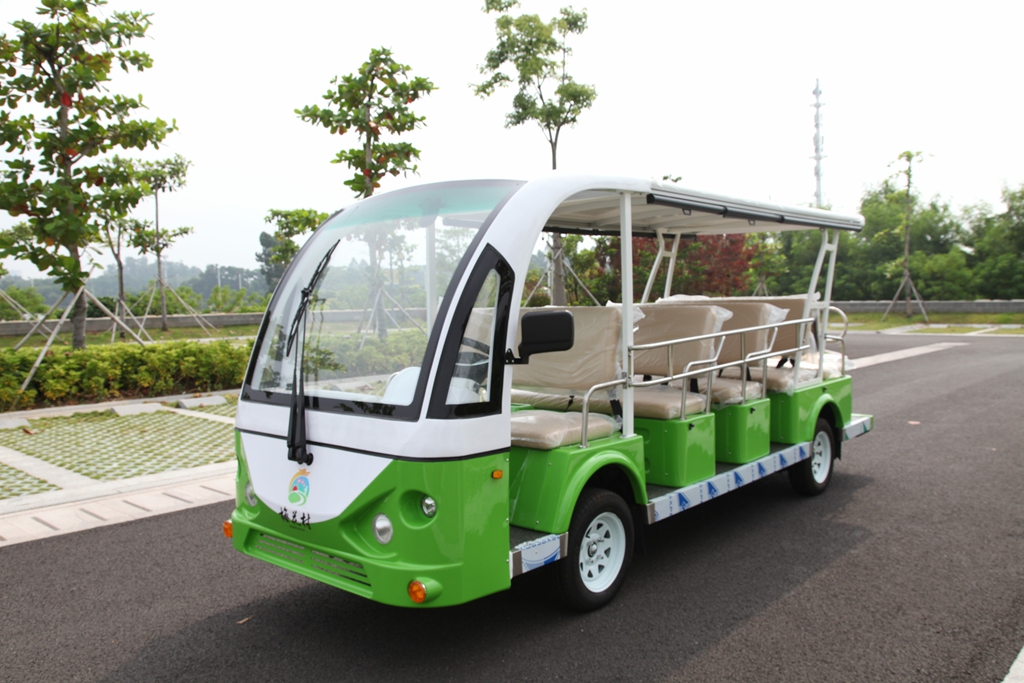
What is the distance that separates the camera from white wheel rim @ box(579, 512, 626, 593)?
3.89m

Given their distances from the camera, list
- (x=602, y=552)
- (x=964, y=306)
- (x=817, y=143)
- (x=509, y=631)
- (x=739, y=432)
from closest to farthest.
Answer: (x=509, y=631)
(x=602, y=552)
(x=739, y=432)
(x=964, y=306)
(x=817, y=143)

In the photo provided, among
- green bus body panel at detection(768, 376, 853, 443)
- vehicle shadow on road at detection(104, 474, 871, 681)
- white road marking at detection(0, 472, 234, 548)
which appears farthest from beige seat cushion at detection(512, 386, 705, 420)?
white road marking at detection(0, 472, 234, 548)

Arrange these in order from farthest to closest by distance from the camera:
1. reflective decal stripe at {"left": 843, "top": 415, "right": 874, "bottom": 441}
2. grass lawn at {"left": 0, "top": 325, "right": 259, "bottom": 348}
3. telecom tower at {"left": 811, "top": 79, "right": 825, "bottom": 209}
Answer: telecom tower at {"left": 811, "top": 79, "right": 825, "bottom": 209} → grass lawn at {"left": 0, "top": 325, "right": 259, "bottom": 348} → reflective decal stripe at {"left": 843, "top": 415, "right": 874, "bottom": 441}

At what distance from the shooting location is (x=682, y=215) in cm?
537

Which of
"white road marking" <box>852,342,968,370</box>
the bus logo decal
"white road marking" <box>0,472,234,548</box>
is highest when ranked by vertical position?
the bus logo decal

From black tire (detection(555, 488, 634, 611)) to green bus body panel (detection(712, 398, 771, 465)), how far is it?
1.32m

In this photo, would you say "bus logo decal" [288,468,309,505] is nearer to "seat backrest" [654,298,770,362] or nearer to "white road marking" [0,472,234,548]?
"white road marking" [0,472,234,548]

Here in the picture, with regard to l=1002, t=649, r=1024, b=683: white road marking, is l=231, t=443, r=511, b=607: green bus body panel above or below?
above

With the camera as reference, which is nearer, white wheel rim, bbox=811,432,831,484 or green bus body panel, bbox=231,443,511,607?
green bus body panel, bbox=231,443,511,607

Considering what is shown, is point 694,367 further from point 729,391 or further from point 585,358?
point 585,358

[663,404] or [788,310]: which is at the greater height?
[788,310]

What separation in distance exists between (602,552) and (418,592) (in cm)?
129

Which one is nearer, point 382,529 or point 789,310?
point 382,529

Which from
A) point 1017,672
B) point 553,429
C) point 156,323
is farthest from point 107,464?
point 156,323
